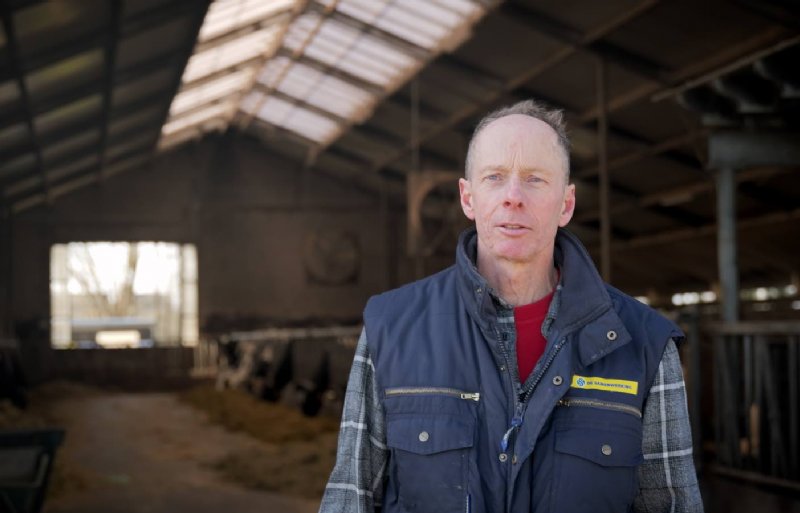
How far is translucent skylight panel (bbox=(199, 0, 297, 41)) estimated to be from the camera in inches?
554

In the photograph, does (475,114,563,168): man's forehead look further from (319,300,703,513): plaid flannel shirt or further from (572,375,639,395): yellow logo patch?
(572,375,639,395): yellow logo patch

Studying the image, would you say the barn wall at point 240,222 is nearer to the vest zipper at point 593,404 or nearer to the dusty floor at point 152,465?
the dusty floor at point 152,465

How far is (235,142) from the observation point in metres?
24.6

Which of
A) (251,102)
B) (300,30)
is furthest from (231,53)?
(251,102)

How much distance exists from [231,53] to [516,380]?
615 inches

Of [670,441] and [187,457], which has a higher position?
[670,441]

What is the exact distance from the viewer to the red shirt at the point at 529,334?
2088 mm

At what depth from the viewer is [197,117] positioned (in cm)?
2194

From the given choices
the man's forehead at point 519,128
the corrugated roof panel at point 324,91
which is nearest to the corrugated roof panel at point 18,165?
the corrugated roof panel at point 324,91

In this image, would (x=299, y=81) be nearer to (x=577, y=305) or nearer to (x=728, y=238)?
(x=728, y=238)

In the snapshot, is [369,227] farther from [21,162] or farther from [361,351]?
[361,351]

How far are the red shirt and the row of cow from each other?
10403 mm

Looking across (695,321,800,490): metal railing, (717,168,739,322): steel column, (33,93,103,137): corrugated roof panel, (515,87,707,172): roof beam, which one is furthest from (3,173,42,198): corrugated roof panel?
(695,321,800,490): metal railing

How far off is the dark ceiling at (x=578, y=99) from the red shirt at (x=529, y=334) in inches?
250
